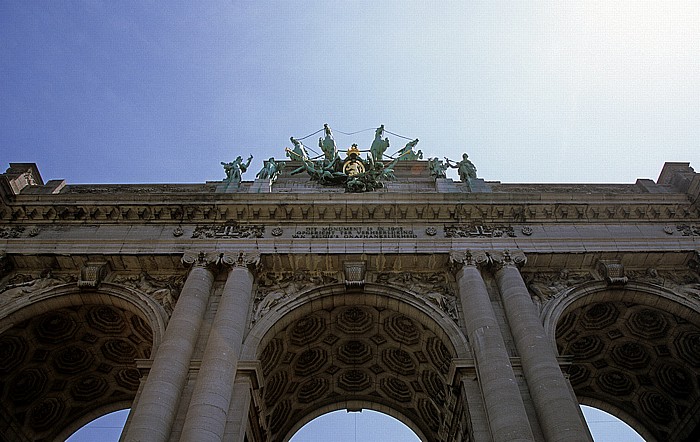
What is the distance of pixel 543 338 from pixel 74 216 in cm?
1565

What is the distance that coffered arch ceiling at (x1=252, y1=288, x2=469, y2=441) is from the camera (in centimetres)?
1753

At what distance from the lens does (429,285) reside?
18094 mm

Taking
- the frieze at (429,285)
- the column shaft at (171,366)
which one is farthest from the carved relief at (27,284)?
the frieze at (429,285)

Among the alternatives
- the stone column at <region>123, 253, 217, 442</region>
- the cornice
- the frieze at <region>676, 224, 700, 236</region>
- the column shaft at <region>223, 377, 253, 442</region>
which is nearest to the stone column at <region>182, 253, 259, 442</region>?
the column shaft at <region>223, 377, 253, 442</region>

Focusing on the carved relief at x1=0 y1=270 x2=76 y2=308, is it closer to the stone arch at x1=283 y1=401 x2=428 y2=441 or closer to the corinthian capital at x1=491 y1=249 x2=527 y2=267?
the stone arch at x1=283 y1=401 x2=428 y2=441

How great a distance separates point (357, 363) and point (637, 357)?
953 centimetres

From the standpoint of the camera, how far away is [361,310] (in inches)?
722

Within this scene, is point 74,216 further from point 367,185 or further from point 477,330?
point 477,330

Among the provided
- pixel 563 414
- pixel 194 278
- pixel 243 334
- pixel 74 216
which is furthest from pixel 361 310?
pixel 74 216

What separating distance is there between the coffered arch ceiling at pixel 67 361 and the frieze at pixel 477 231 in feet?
32.9

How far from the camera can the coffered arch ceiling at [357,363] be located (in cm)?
1753

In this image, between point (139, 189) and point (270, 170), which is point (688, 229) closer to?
point (270, 170)

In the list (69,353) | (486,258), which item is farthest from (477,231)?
(69,353)

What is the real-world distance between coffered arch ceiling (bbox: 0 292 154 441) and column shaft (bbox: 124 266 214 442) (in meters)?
1.87
